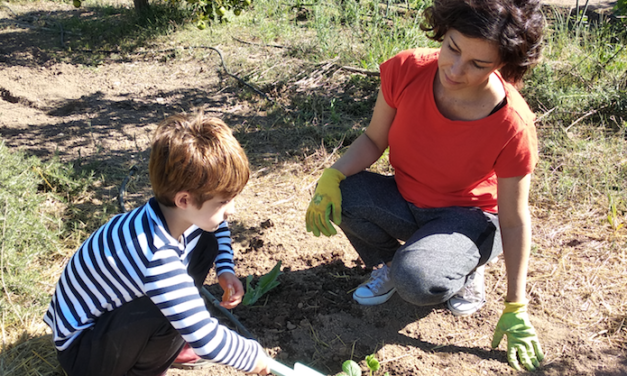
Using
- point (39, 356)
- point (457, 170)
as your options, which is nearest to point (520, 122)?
point (457, 170)

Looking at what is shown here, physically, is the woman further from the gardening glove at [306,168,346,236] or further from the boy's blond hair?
the boy's blond hair

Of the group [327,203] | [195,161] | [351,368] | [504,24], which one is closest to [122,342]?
[195,161]

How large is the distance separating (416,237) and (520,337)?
50 centimetres

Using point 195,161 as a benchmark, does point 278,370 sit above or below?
below

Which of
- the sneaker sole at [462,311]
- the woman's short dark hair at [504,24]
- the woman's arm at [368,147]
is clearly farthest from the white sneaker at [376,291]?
the woman's short dark hair at [504,24]

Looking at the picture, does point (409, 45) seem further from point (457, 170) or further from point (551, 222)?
point (457, 170)

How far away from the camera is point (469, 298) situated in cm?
210

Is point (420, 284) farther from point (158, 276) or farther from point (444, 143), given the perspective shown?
point (158, 276)

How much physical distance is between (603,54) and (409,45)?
4.41 ft

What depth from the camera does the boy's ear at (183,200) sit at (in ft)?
4.51

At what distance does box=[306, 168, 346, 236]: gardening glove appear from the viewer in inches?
81.3

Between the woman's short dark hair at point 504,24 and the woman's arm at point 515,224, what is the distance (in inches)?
15.5

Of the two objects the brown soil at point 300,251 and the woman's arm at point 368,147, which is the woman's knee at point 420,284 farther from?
the woman's arm at point 368,147

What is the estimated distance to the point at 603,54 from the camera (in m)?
3.68
